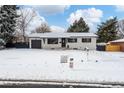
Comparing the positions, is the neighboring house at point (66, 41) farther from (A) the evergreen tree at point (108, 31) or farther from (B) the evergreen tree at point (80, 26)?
(B) the evergreen tree at point (80, 26)

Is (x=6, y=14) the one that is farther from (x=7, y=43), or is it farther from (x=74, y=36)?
(x=74, y=36)

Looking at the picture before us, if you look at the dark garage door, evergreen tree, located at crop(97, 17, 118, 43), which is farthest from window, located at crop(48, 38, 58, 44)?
evergreen tree, located at crop(97, 17, 118, 43)

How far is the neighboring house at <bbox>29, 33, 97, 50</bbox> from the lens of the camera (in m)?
41.8

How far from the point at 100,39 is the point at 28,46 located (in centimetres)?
1706

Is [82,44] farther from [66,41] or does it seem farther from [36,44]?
[36,44]

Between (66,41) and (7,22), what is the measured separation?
999cm

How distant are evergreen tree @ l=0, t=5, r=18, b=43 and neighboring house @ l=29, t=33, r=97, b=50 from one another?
3.94m

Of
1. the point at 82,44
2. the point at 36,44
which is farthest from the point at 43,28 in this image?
the point at 82,44

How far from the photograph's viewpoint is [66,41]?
42.4m

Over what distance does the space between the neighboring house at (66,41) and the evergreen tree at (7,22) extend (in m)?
3.94

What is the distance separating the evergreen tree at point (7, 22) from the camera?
40.9 metres

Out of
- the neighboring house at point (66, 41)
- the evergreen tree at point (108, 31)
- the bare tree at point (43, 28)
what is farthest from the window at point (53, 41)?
the bare tree at point (43, 28)

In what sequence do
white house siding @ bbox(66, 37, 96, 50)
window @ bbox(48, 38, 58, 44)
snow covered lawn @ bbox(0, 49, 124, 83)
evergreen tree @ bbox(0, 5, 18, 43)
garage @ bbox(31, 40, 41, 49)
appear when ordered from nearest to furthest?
snow covered lawn @ bbox(0, 49, 124, 83) < evergreen tree @ bbox(0, 5, 18, 43) < white house siding @ bbox(66, 37, 96, 50) < window @ bbox(48, 38, 58, 44) < garage @ bbox(31, 40, 41, 49)

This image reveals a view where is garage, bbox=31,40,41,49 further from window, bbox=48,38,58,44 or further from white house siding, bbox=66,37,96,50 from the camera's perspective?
white house siding, bbox=66,37,96,50
